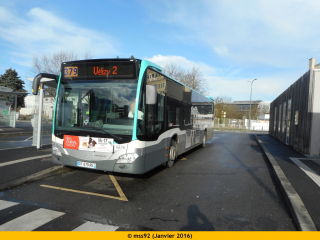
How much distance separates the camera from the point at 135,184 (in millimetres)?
6062

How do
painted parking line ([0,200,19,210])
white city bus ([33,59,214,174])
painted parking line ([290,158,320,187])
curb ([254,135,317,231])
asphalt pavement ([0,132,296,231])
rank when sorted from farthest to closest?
painted parking line ([290,158,320,187]) < white city bus ([33,59,214,174]) < painted parking line ([0,200,19,210]) < asphalt pavement ([0,132,296,231]) < curb ([254,135,317,231])

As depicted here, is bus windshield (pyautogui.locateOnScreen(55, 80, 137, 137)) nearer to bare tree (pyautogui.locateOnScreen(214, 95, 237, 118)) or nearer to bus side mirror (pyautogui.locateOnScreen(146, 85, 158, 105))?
bus side mirror (pyautogui.locateOnScreen(146, 85, 158, 105))

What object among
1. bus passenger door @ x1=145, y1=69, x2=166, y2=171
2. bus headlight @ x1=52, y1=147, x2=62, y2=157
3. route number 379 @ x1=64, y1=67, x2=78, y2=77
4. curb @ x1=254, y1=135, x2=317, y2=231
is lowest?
curb @ x1=254, y1=135, x2=317, y2=231

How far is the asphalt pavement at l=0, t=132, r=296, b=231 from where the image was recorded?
153 inches

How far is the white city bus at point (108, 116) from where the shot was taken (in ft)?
18.1

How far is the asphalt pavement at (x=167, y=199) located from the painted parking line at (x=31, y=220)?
0.49 feet

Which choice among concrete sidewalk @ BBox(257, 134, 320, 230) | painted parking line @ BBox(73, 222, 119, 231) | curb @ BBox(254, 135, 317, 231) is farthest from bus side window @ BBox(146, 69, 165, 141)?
concrete sidewalk @ BBox(257, 134, 320, 230)

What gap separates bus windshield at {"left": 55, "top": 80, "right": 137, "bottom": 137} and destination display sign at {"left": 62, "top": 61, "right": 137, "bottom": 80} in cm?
13

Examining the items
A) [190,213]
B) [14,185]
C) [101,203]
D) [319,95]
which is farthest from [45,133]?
[319,95]

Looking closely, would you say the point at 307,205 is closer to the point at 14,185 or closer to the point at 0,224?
the point at 0,224

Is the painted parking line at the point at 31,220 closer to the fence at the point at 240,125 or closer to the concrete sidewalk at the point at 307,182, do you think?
the concrete sidewalk at the point at 307,182

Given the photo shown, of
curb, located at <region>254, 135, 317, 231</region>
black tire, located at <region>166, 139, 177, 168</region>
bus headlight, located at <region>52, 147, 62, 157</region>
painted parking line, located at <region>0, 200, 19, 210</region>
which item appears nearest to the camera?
curb, located at <region>254, 135, 317, 231</region>

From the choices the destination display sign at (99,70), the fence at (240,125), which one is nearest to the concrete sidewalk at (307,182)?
the destination display sign at (99,70)

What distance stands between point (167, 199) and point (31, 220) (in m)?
2.49
